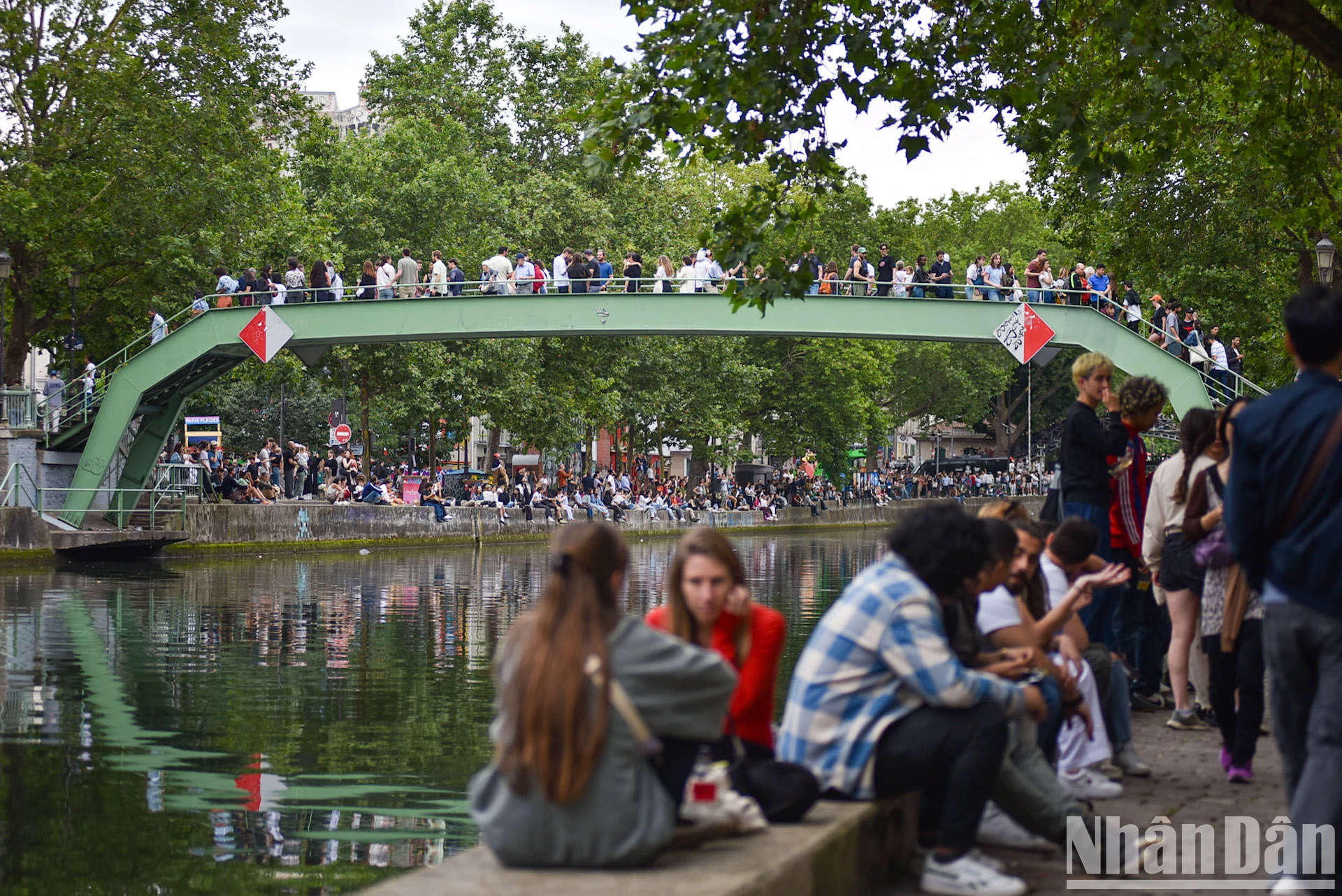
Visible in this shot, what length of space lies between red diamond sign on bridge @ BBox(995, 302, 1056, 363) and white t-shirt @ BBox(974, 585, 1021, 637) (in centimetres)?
2769

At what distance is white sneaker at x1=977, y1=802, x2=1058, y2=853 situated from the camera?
6285 mm

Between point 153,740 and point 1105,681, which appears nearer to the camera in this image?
point 1105,681

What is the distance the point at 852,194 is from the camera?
7575cm

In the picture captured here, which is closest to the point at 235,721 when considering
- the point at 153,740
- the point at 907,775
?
the point at 153,740

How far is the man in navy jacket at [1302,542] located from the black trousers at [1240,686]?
2.41 metres

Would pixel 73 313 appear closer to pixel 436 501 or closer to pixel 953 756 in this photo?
pixel 436 501

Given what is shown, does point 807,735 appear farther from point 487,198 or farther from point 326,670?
point 487,198

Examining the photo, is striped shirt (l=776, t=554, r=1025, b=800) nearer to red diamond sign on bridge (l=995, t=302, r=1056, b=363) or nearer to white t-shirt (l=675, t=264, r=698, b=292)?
red diamond sign on bridge (l=995, t=302, r=1056, b=363)

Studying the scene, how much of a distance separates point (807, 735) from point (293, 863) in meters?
2.66

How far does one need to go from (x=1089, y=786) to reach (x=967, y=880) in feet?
6.93

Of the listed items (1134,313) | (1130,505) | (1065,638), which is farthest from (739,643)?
(1134,313)

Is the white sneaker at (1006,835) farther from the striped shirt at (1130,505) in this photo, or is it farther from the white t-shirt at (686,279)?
the white t-shirt at (686,279)

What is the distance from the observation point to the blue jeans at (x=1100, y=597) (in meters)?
9.13

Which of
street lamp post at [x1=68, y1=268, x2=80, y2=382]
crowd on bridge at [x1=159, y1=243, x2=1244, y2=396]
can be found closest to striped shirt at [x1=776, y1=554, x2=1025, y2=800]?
crowd on bridge at [x1=159, y1=243, x2=1244, y2=396]
